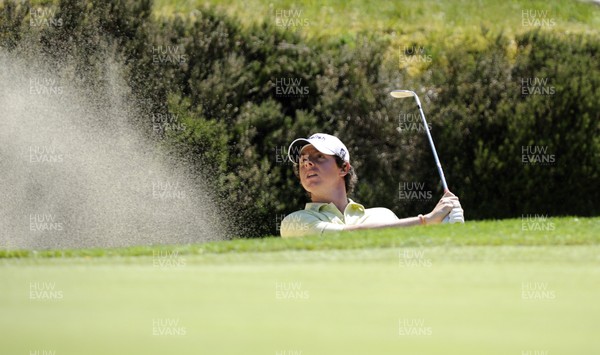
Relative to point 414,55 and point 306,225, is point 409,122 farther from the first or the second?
point 306,225

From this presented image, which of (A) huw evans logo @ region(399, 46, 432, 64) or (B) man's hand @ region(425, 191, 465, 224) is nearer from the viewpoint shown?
(B) man's hand @ region(425, 191, 465, 224)

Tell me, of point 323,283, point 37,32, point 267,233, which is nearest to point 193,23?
point 37,32

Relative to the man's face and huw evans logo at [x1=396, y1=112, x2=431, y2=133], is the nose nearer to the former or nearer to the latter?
the man's face

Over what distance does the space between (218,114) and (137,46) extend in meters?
1.34

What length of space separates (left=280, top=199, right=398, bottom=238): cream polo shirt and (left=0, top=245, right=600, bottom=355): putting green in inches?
60.8

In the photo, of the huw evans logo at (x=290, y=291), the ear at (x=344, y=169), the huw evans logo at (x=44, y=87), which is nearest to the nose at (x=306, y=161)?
the ear at (x=344, y=169)

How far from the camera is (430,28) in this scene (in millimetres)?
20891

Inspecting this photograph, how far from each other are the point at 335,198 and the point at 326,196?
0.07 m

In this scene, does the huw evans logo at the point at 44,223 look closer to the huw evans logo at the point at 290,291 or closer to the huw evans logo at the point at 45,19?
the huw evans logo at the point at 45,19

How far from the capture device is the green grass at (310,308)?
244cm

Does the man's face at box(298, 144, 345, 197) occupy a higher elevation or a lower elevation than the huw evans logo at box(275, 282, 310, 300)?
lower

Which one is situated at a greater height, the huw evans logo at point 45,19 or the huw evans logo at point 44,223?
the huw evans logo at point 45,19

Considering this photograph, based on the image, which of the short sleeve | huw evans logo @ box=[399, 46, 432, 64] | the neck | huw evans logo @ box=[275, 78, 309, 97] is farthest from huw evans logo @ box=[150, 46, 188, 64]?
the short sleeve

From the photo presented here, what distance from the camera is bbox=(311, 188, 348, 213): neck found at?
20.9 ft
